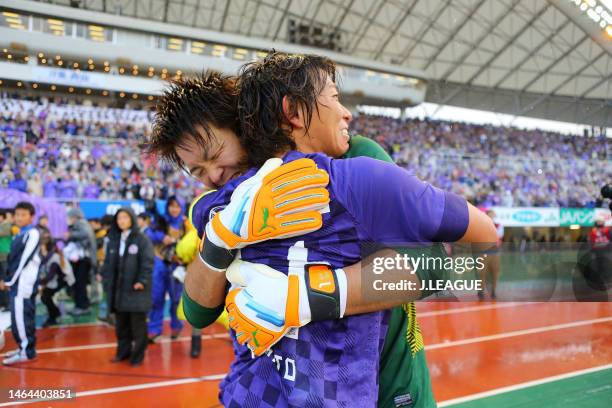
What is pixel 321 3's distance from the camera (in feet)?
90.6

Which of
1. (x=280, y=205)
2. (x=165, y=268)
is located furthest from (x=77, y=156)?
(x=280, y=205)

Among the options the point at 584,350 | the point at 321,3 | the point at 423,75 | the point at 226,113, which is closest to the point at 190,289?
the point at 226,113

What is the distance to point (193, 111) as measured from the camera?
1.00 meters

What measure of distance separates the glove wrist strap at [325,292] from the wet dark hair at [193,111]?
412mm

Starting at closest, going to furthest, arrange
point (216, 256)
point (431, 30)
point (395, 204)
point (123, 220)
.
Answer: point (395, 204) < point (216, 256) < point (123, 220) < point (431, 30)

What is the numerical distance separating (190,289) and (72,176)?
11.5m

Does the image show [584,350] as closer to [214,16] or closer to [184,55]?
[184,55]

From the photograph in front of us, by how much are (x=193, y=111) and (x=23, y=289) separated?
15.4ft

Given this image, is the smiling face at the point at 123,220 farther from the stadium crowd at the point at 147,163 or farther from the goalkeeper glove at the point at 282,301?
the goalkeeper glove at the point at 282,301

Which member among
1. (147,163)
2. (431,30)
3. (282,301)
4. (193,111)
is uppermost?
(431,30)

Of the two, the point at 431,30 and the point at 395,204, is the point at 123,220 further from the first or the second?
the point at 431,30

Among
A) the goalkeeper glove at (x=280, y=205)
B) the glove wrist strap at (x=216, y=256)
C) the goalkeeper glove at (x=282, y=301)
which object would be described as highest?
the goalkeeper glove at (x=280, y=205)

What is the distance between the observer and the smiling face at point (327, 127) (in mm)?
937

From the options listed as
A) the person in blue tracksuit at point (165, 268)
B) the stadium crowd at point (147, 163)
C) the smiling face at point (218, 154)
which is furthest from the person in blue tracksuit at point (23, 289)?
the smiling face at point (218, 154)
